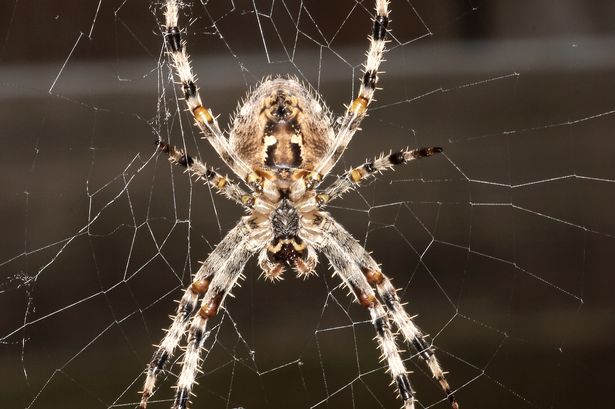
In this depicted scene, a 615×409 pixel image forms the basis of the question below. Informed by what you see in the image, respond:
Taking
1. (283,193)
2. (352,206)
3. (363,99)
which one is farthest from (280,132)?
(352,206)

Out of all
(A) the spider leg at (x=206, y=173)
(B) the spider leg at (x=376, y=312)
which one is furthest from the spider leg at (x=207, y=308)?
(B) the spider leg at (x=376, y=312)

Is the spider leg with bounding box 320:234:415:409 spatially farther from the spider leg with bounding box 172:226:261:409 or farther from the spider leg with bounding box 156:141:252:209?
A: the spider leg with bounding box 156:141:252:209

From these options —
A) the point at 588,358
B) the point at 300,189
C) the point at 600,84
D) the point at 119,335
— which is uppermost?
the point at 600,84

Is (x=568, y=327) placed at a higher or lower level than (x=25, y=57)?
lower

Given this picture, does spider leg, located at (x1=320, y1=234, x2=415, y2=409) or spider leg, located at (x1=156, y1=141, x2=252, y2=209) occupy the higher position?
spider leg, located at (x1=156, y1=141, x2=252, y2=209)

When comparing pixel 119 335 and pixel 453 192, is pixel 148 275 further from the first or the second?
pixel 453 192

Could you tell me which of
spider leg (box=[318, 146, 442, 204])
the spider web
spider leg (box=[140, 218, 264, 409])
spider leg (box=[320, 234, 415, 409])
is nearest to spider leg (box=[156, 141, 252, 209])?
spider leg (box=[140, 218, 264, 409])

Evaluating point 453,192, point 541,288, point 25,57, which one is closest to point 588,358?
point 541,288
